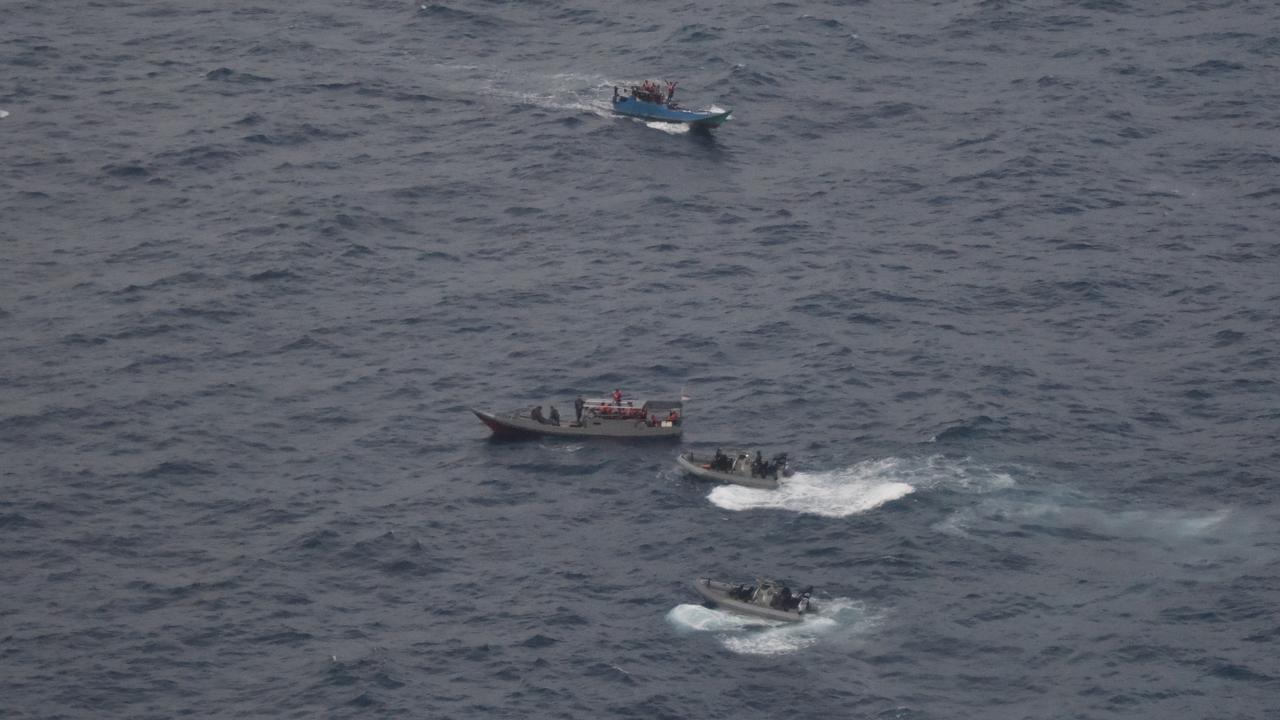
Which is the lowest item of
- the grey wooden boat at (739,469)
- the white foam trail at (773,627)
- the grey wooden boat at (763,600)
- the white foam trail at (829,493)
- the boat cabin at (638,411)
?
the white foam trail at (773,627)

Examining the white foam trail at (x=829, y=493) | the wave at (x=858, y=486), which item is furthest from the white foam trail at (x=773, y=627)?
the wave at (x=858, y=486)

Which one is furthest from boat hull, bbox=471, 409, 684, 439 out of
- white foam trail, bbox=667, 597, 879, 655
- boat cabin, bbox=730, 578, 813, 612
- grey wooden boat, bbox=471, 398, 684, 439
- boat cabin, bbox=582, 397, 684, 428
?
boat cabin, bbox=730, 578, 813, 612

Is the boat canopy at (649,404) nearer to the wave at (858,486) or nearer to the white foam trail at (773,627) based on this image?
the wave at (858,486)

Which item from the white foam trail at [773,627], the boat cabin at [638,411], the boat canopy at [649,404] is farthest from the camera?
the boat canopy at [649,404]

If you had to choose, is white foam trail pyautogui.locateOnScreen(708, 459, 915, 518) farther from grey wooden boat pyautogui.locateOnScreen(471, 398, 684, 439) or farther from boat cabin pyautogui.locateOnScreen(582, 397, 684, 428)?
grey wooden boat pyautogui.locateOnScreen(471, 398, 684, 439)

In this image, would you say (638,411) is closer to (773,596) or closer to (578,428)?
(578,428)
